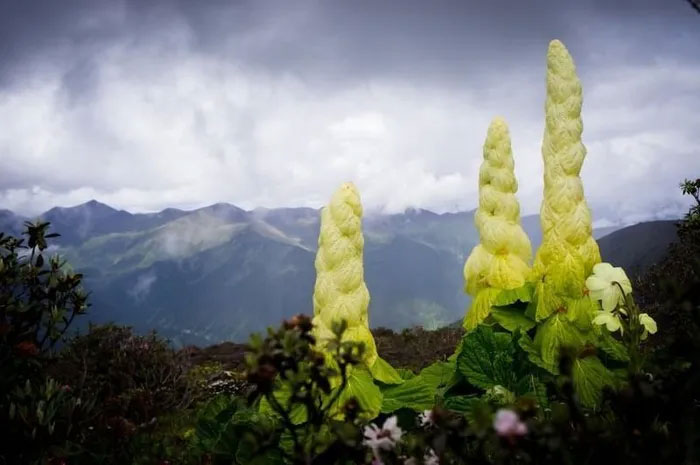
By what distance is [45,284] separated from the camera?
200 inches

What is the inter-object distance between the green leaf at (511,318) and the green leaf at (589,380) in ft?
2.01

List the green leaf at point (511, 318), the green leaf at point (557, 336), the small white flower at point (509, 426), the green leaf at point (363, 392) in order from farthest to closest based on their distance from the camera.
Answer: the green leaf at point (511, 318) → the green leaf at point (557, 336) → the green leaf at point (363, 392) → the small white flower at point (509, 426)

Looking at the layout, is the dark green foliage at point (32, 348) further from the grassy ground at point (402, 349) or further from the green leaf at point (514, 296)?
the grassy ground at point (402, 349)

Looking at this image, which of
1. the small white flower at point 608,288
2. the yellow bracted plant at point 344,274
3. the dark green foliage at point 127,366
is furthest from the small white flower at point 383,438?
the dark green foliage at point 127,366

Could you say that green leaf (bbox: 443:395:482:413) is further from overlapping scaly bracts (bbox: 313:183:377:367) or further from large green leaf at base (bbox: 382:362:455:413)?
overlapping scaly bracts (bbox: 313:183:377:367)

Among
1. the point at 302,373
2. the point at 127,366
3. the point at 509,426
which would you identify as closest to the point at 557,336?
the point at 302,373

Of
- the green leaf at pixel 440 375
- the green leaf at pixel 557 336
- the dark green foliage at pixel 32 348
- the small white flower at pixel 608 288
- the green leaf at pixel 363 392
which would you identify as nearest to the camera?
the dark green foliage at pixel 32 348

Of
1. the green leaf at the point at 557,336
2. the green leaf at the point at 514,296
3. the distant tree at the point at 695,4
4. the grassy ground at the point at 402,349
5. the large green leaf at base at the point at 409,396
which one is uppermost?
the distant tree at the point at 695,4

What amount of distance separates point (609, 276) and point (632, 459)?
116 inches

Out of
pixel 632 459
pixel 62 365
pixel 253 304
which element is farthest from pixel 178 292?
pixel 632 459

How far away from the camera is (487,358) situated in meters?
5.04

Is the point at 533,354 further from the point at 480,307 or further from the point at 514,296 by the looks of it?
the point at 480,307

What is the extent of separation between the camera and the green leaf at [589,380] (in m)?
4.68

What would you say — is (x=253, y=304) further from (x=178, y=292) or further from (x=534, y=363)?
(x=534, y=363)
